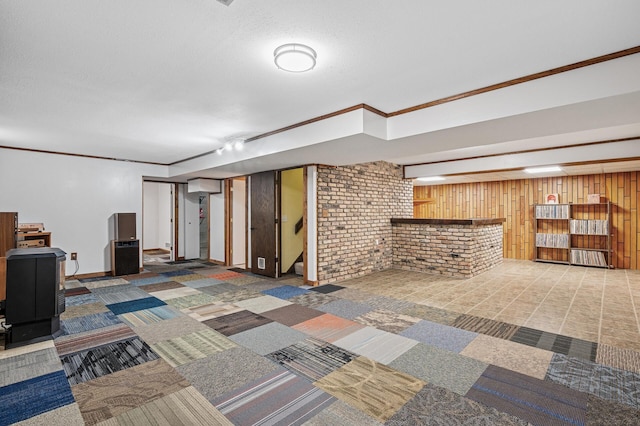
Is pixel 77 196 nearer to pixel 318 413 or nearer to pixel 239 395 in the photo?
pixel 239 395

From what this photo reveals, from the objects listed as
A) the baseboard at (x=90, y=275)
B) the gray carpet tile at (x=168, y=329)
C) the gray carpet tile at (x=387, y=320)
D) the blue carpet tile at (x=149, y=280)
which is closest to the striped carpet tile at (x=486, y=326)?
the gray carpet tile at (x=387, y=320)

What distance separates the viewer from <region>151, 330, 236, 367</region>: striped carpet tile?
108 inches

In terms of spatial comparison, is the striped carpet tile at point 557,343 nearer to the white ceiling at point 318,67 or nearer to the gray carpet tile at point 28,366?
the white ceiling at point 318,67

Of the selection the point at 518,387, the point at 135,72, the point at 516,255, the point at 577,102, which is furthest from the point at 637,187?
the point at 135,72

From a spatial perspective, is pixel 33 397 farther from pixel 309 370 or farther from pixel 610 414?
pixel 610 414

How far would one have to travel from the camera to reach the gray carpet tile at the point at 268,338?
9.63 ft

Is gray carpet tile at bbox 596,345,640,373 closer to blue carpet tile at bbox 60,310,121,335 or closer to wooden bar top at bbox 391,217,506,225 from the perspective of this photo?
wooden bar top at bbox 391,217,506,225

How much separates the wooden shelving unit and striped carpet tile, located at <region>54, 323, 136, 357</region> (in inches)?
349

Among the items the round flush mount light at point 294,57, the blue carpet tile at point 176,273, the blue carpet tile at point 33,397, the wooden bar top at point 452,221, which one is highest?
the round flush mount light at point 294,57

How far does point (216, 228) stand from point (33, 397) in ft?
19.9

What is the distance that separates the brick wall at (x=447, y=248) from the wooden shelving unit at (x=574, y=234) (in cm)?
164

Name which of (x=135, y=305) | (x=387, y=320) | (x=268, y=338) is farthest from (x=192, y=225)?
(x=387, y=320)

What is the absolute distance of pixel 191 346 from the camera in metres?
2.97

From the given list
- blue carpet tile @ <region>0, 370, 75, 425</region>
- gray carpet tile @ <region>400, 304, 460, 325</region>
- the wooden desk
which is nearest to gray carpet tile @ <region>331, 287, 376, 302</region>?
gray carpet tile @ <region>400, 304, 460, 325</region>
